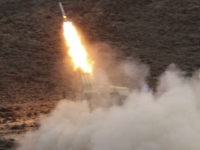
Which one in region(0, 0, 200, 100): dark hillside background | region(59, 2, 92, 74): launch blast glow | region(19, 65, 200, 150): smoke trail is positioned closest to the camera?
region(19, 65, 200, 150): smoke trail

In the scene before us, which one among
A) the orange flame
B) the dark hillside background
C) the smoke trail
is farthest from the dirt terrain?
the smoke trail

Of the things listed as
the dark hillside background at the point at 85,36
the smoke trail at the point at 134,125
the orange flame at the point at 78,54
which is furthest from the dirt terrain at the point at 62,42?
the smoke trail at the point at 134,125

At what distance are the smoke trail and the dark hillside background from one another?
890 centimetres

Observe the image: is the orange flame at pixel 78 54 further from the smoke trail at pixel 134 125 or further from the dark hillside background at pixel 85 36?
the dark hillside background at pixel 85 36

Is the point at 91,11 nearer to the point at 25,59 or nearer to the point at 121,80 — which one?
the point at 25,59

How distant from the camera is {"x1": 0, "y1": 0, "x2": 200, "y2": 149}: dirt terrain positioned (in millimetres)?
38688

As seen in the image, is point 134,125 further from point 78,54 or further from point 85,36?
point 85,36

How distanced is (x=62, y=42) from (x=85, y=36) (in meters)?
1.29

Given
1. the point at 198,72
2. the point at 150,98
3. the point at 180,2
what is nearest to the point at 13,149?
the point at 150,98

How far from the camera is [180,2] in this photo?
45.9 metres

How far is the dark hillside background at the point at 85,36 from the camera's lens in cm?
3978

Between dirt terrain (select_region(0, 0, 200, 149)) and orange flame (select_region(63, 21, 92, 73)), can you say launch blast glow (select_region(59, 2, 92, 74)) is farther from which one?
dirt terrain (select_region(0, 0, 200, 149))

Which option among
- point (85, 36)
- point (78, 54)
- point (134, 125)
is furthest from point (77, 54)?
point (85, 36)

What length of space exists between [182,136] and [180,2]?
2306 centimetres
